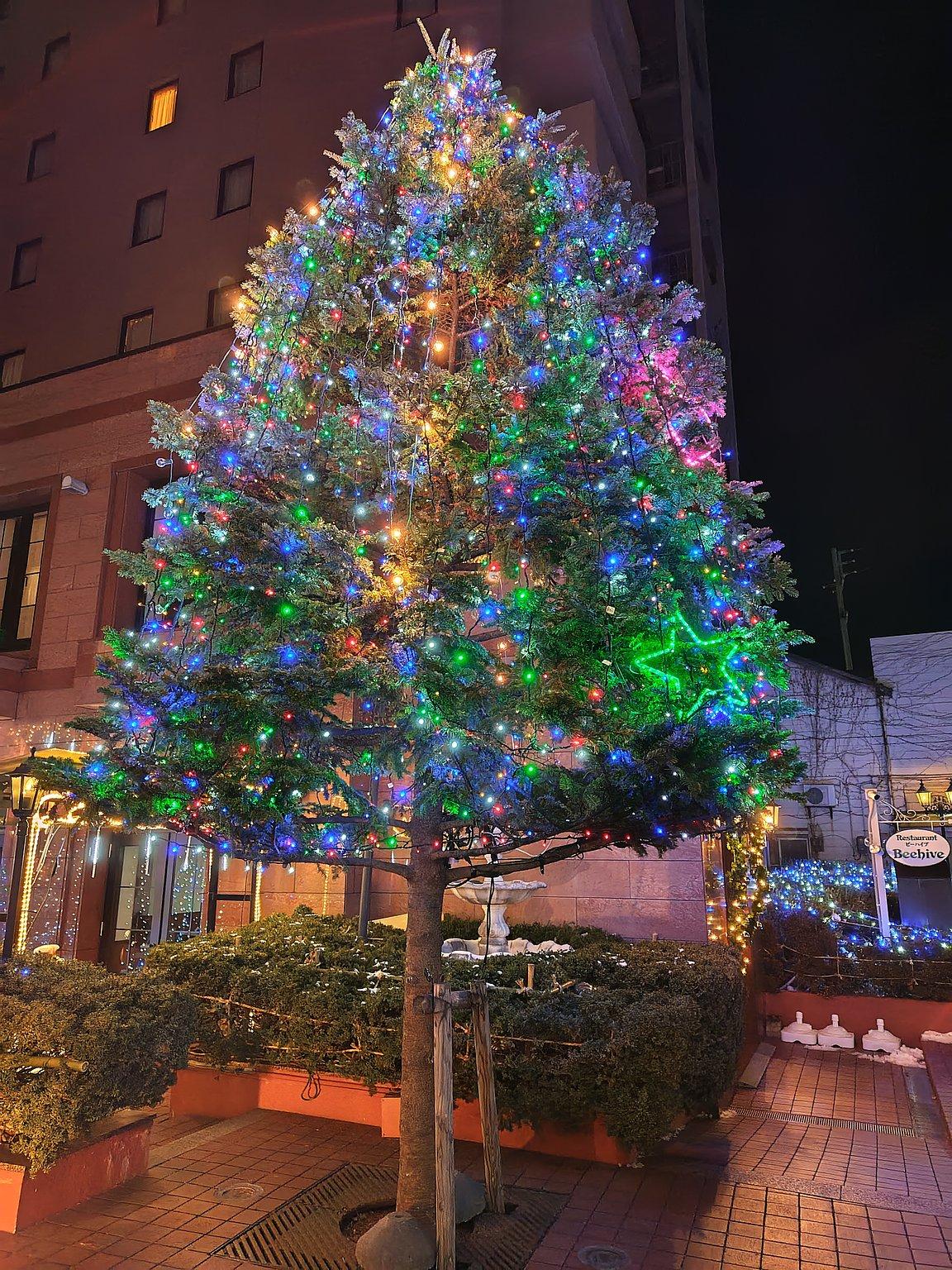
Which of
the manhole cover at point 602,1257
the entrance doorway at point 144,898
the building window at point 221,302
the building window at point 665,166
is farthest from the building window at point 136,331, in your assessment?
the manhole cover at point 602,1257

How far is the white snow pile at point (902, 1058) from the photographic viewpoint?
902 centimetres

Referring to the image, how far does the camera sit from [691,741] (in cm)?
409

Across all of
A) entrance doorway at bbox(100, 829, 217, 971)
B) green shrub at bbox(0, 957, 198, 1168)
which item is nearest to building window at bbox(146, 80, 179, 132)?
entrance doorway at bbox(100, 829, 217, 971)

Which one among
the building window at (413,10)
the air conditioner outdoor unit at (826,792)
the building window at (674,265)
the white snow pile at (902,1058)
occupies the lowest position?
the white snow pile at (902,1058)

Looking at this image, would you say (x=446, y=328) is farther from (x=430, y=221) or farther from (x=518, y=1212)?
(x=518, y=1212)

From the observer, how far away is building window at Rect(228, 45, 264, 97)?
54.6ft

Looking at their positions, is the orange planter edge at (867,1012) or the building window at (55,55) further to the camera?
the building window at (55,55)

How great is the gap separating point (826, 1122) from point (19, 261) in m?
21.2

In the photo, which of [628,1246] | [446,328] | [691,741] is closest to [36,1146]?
[628,1246]

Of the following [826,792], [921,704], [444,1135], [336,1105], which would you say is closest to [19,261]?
[336,1105]

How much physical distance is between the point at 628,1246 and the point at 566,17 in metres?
17.0

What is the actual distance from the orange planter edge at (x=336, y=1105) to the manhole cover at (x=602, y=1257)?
128 cm

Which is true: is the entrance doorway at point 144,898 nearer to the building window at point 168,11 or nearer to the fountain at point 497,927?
the fountain at point 497,927

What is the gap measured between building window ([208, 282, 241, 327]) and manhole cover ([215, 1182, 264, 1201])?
13668mm
